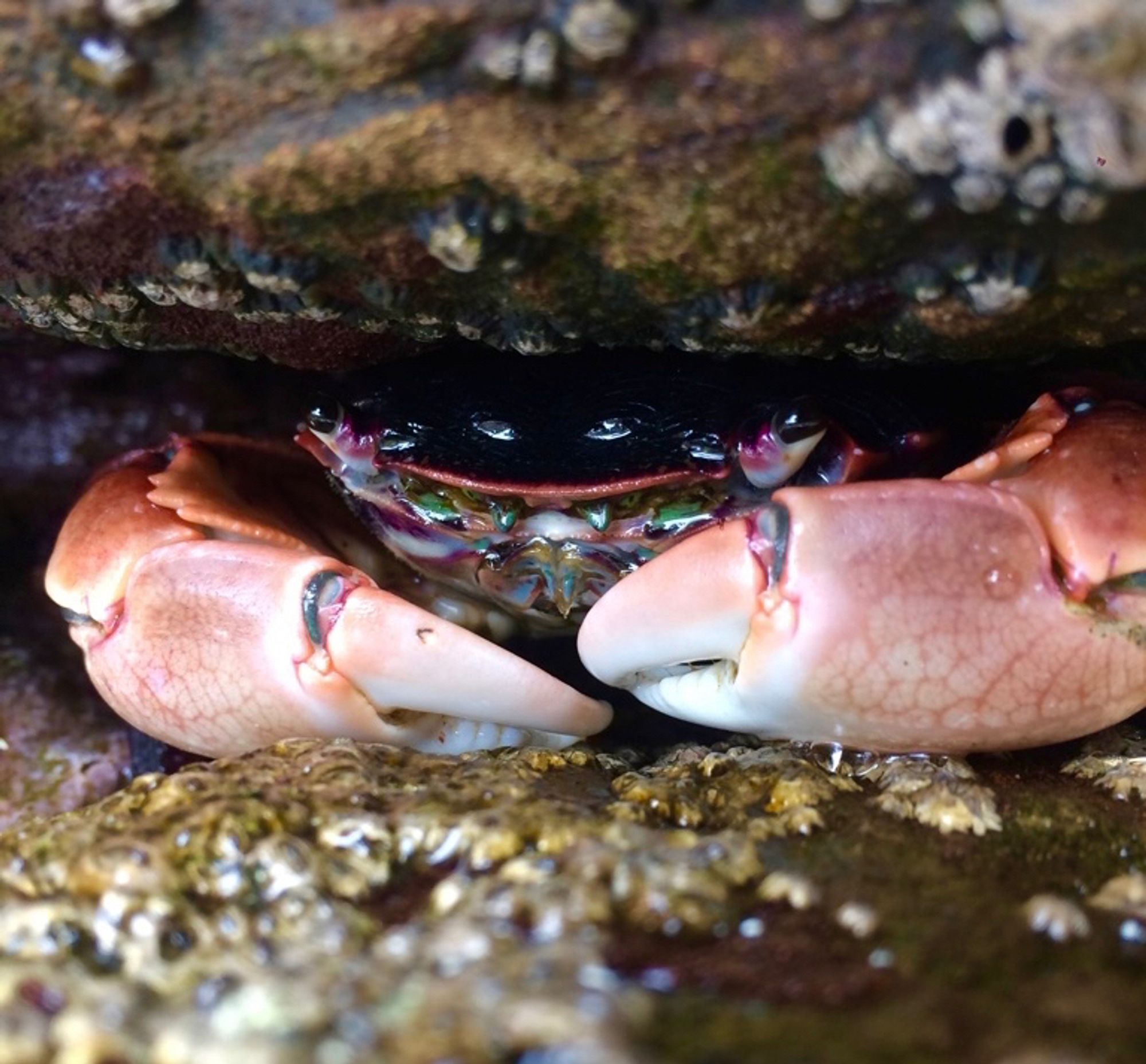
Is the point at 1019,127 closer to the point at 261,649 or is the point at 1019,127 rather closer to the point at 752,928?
the point at 752,928

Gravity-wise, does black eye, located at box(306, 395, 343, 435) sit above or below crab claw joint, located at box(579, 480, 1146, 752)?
above

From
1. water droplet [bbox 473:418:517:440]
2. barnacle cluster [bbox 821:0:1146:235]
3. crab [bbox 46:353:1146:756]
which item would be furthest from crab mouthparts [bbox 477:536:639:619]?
barnacle cluster [bbox 821:0:1146:235]

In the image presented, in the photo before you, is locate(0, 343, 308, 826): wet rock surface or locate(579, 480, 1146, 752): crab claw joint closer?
locate(579, 480, 1146, 752): crab claw joint

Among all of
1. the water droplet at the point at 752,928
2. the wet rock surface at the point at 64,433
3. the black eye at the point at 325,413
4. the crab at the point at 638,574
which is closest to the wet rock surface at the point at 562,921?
the water droplet at the point at 752,928

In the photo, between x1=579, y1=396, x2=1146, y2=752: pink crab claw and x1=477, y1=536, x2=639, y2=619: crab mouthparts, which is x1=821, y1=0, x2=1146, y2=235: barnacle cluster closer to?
x1=579, y1=396, x2=1146, y2=752: pink crab claw

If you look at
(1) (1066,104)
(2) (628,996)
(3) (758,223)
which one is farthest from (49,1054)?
(1) (1066,104)

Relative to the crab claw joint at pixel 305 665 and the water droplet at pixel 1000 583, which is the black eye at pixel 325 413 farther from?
the water droplet at pixel 1000 583
